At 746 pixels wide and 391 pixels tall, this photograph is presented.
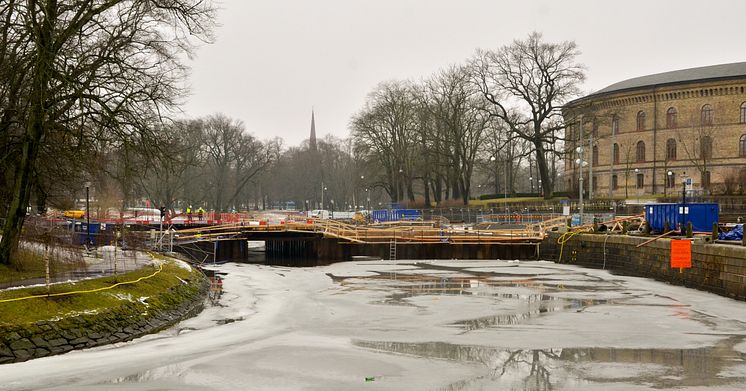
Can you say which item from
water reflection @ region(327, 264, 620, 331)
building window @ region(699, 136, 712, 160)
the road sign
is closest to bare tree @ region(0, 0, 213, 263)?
water reflection @ region(327, 264, 620, 331)

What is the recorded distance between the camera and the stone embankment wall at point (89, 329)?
14.7m

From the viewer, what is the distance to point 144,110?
23766mm

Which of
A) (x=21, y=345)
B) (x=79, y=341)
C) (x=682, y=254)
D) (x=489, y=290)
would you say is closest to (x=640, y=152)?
(x=682, y=254)

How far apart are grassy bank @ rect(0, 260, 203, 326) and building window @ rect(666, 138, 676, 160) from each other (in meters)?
65.4

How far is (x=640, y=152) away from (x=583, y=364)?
7039 centimetres

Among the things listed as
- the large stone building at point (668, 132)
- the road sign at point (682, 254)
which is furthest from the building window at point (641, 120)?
the road sign at point (682, 254)

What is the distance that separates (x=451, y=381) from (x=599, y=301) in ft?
41.5

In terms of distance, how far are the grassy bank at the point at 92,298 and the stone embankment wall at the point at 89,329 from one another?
0.12m

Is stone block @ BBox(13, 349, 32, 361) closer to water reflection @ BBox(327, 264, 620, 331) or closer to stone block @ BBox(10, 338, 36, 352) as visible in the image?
stone block @ BBox(10, 338, 36, 352)

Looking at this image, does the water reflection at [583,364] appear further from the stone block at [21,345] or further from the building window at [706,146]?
the building window at [706,146]

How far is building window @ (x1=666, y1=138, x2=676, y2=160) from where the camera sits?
75500 mm

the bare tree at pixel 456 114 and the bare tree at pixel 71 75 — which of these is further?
the bare tree at pixel 456 114

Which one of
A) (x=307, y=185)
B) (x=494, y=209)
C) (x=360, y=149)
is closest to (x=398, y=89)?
(x=360, y=149)

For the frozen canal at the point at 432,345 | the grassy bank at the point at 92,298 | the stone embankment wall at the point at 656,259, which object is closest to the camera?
the frozen canal at the point at 432,345
